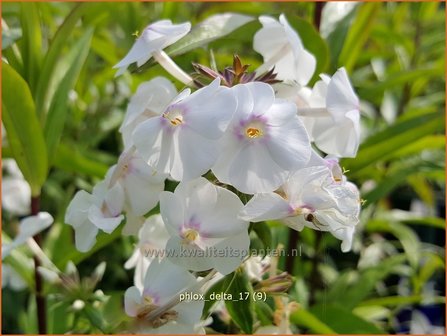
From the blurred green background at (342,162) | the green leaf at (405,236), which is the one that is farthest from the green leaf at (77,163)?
the green leaf at (405,236)

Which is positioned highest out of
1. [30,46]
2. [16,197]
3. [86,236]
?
[30,46]

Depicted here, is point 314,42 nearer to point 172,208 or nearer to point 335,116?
point 335,116

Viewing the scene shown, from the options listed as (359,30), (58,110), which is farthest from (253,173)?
(359,30)

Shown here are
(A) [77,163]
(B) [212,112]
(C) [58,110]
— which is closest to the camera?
(B) [212,112]

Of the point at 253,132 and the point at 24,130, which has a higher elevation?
the point at 253,132

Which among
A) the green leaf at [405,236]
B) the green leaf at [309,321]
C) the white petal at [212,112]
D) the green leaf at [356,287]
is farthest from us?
the green leaf at [405,236]

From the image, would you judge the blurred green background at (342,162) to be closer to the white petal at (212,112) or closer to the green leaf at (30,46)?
the green leaf at (30,46)

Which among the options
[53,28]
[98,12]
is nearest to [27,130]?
[98,12]

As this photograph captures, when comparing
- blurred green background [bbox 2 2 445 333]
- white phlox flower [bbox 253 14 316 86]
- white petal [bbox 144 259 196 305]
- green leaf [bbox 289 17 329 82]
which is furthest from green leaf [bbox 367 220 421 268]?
white petal [bbox 144 259 196 305]
